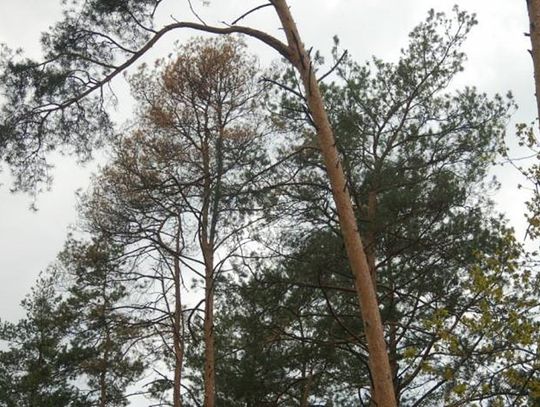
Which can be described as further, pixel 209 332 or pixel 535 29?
pixel 209 332

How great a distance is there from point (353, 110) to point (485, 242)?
2927 mm

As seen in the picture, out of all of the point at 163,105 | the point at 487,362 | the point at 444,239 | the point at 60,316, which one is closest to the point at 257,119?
the point at 163,105

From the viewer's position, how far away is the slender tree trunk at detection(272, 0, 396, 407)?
15.5ft

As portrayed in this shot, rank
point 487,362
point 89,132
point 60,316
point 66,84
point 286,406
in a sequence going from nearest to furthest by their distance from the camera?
1. point 66,84
2. point 89,132
3. point 487,362
4. point 286,406
5. point 60,316

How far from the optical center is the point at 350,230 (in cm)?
514

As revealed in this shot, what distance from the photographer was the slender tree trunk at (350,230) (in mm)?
4734

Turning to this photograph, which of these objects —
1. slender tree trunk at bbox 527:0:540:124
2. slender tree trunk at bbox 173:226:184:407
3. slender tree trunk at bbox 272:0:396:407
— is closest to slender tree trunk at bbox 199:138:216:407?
slender tree trunk at bbox 173:226:184:407

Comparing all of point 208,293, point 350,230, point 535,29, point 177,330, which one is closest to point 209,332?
point 208,293

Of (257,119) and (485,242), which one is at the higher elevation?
(257,119)

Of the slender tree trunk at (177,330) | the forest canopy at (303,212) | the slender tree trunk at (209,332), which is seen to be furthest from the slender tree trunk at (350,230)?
the slender tree trunk at (177,330)

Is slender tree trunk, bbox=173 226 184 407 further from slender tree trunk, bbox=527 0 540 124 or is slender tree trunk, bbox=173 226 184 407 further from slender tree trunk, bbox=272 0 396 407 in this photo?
slender tree trunk, bbox=527 0 540 124

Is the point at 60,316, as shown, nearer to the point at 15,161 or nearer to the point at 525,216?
the point at 15,161

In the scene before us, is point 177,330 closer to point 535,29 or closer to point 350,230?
point 350,230

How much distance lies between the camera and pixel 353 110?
33.0 ft
